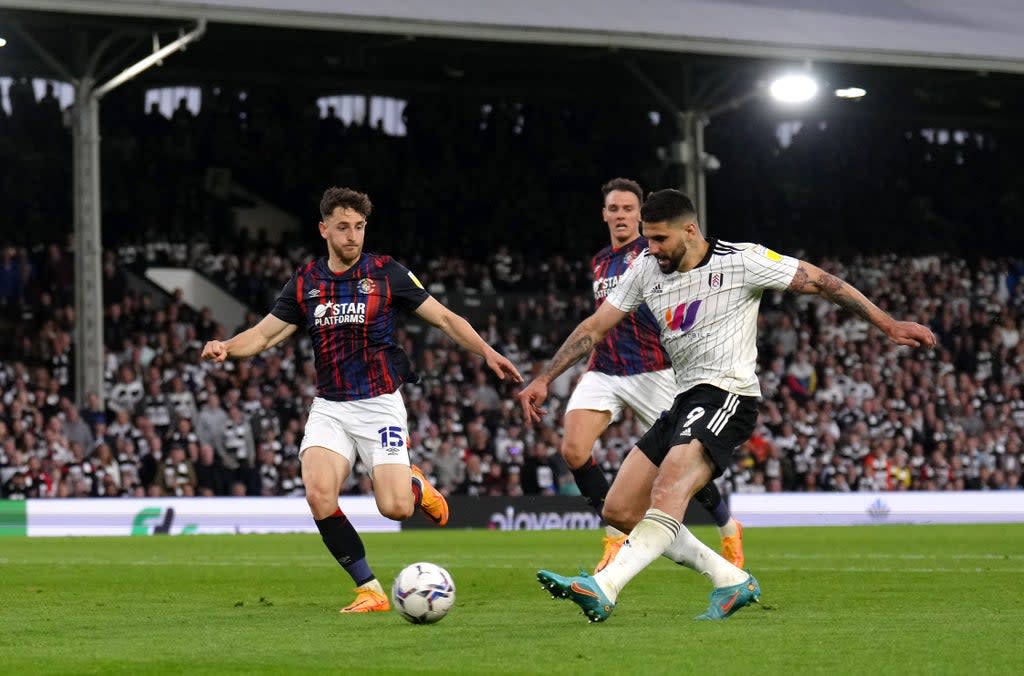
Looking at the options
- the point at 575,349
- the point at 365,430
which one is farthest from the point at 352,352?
the point at 575,349

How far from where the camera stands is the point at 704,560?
29.4ft

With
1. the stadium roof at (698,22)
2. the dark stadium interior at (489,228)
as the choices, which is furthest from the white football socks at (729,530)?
the stadium roof at (698,22)

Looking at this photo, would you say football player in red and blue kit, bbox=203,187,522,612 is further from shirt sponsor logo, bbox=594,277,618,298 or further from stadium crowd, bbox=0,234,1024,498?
stadium crowd, bbox=0,234,1024,498

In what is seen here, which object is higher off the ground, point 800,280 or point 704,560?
point 800,280

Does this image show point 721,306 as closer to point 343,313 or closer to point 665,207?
point 665,207

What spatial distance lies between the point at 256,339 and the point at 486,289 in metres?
22.6

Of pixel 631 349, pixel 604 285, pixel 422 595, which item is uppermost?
pixel 604 285

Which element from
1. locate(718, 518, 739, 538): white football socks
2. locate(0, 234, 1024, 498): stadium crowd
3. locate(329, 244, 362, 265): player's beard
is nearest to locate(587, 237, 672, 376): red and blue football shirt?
locate(718, 518, 739, 538): white football socks

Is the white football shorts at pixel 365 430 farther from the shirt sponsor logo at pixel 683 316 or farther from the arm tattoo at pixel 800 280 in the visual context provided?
the arm tattoo at pixel 800 280

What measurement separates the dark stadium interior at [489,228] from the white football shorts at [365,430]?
1362cm

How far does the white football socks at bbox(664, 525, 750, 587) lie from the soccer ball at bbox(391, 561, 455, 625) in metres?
1.13

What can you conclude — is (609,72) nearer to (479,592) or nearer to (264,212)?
(264,212)

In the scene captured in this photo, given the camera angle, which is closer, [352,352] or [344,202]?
[344,202]

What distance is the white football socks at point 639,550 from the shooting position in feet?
27.5
